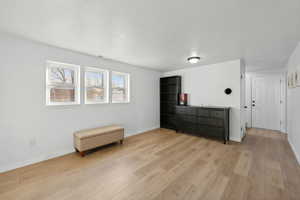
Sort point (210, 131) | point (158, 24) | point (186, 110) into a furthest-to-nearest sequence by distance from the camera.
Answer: point (186, 110), point (210, 131), point (158, 24)

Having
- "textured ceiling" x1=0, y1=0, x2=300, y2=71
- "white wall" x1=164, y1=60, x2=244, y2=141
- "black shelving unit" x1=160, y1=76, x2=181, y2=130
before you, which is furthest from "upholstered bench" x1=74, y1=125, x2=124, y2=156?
"white wall" x1=164, y1=60, x2=244, y2=141

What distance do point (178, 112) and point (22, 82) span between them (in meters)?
3.93

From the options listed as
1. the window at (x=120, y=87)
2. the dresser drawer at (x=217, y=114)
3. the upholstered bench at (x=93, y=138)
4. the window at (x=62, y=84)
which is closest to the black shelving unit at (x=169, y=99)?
the dresser drawer at (x=217, y=114)

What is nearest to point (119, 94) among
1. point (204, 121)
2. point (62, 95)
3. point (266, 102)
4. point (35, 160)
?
point (62, 95)

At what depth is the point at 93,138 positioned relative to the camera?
271cm

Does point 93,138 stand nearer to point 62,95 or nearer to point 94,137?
point 94,137

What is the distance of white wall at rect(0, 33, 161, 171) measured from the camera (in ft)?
6.80

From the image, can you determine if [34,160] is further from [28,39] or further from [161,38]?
[161,38]

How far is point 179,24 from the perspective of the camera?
1747 millimetres

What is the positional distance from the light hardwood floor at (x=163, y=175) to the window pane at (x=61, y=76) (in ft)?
5.39

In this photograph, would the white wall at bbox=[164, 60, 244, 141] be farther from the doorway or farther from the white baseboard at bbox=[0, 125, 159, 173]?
the white baseboard at bbox=[0, 125, 159, 173]

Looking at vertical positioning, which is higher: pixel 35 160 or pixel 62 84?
pixel 62 84

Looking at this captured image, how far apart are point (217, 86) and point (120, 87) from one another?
9.92 ft

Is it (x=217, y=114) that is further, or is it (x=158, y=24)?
(x=217, y=114)
